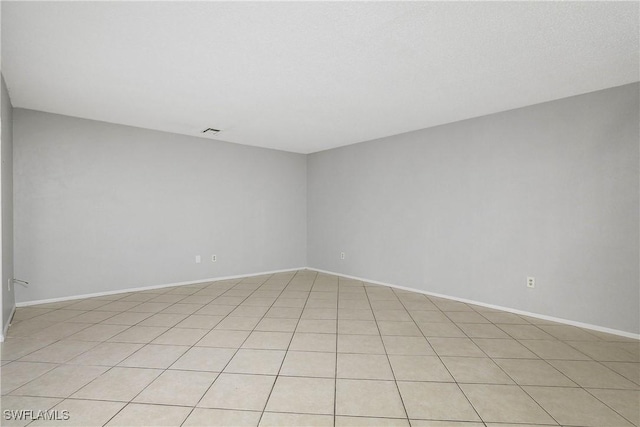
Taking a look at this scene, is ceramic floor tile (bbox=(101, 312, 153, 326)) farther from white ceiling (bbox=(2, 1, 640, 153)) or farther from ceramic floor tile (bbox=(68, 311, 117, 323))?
white ceiling (bbox=(2, 1, 640, 153))

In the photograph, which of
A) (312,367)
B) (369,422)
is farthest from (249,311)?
(369,422)

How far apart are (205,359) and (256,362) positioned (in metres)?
0.42

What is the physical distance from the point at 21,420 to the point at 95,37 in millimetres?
2463

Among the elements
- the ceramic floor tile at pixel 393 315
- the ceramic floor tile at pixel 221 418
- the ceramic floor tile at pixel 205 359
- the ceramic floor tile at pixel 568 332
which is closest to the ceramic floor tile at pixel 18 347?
the ceramic floor tile at pixel 205 359

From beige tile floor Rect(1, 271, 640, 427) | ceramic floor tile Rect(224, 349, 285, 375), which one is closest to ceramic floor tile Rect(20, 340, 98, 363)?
beige tile floor Rect(1, 271, 640, 427)

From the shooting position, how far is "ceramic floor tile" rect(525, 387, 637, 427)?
5.46 feet

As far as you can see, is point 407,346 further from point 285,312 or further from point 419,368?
point 285,312

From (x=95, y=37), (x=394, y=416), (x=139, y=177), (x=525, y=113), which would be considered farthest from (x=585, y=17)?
(x=139, y=177)

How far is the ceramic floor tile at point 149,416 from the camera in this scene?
1614mm

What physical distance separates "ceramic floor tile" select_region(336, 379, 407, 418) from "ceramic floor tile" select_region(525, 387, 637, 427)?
882 millimetres

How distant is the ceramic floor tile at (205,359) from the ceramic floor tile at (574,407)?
7.06 ft

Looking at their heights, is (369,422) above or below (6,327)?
below

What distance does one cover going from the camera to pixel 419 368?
2.24 meters

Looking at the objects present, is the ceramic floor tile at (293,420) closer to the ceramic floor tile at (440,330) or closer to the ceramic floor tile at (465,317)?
the ceramic floor tile at (440,330)
